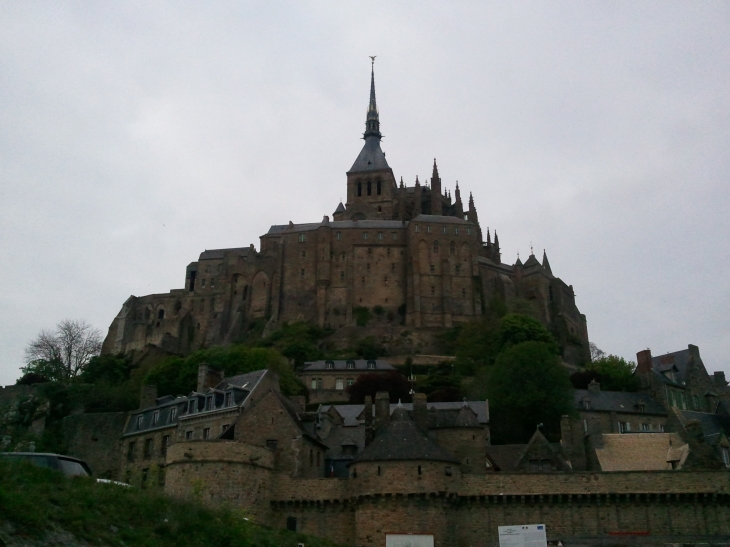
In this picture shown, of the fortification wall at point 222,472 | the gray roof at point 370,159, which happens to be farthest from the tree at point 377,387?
the gray roof at point 370,159

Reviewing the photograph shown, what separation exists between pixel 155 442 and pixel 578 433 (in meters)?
25.6

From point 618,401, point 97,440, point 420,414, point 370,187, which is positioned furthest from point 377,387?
point 370,187

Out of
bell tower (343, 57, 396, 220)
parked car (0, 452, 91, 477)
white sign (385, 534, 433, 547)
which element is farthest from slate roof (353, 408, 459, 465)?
bell tower (343, 57, 396, 220)

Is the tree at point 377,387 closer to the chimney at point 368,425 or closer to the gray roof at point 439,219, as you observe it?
the chimney at point 368,425

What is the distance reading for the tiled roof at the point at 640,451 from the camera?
43.8 m

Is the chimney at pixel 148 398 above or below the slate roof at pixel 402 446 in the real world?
above

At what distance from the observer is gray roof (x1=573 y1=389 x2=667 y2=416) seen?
203 ft

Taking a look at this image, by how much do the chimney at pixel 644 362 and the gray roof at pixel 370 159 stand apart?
62.0m

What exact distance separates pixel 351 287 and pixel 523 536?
225ft

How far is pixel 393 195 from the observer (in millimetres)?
122000

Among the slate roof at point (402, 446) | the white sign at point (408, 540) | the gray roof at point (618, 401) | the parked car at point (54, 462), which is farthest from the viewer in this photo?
the gray roof at point (618, 401)

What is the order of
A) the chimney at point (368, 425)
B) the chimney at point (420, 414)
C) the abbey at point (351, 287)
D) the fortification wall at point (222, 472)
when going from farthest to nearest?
the abbey at point (351, 287) → the chimney at point (368, 425) → the chimney at point (420, 414) → the fortification wall at point (222, 472)

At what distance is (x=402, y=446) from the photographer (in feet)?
121

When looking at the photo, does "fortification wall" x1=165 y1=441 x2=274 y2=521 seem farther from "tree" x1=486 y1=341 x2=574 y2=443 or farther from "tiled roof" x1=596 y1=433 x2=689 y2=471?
"tree" x1=486 y1=341 x2=574 y2=443
